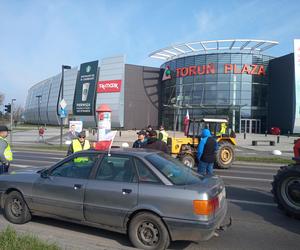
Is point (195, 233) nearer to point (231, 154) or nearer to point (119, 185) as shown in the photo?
point (119, 185)

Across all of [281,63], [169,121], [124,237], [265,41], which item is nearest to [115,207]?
[124,237]

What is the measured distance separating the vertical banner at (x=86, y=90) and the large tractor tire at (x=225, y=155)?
54.4 meters

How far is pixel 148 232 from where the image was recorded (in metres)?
4.85

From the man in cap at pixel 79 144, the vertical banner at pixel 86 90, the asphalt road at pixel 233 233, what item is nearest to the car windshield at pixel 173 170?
the asphalt road at pixel 233 233

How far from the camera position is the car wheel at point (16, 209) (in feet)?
19.5

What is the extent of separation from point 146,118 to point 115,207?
61825 mm

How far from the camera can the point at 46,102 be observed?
3585 inches

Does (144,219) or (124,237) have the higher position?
(144,219)

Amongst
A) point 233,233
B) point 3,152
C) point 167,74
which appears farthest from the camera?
point 167,74

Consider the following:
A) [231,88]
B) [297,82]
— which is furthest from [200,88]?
[297,82]

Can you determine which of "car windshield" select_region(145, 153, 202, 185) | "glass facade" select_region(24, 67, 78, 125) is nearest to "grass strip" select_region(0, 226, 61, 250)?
"car windshield" select_region(145, 153, 202, 185)

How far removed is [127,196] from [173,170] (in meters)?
0.81

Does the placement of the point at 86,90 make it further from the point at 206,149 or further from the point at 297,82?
the point at 206,149

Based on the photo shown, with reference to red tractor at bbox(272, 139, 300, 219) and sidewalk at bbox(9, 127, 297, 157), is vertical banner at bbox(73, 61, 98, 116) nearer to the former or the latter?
sidewalk at bbox(9, 127, 297, 157)
